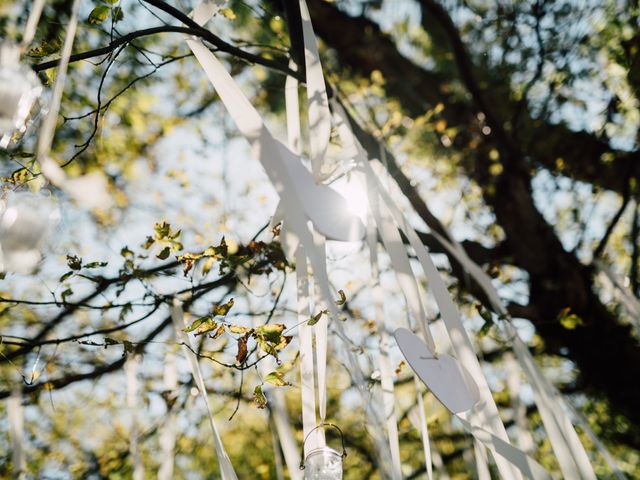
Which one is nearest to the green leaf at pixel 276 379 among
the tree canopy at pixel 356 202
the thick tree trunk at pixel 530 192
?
the tree canopy at pixel 356 202

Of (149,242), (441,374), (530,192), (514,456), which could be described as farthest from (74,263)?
(530,192)

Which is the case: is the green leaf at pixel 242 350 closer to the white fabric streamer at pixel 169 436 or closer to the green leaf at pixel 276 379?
the green leaf at pixel 276 379

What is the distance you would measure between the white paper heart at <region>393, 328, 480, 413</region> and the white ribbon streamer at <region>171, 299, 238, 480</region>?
0.50 metres

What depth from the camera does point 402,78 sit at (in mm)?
3311

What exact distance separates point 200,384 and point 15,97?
77 cm

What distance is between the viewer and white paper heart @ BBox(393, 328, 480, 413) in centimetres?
88

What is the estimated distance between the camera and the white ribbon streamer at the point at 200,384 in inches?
42.8

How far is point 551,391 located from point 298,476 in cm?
73

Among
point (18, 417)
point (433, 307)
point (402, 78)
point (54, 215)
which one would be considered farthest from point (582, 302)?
point (18, 417)

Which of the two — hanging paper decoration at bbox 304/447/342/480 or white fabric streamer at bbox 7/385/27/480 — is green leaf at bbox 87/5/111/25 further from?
white fabric streamer at bbox 7/385/27/480

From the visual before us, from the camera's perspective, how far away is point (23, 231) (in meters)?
0.91

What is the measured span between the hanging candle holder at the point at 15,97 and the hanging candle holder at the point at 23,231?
151mm

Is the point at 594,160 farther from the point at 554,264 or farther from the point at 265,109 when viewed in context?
the point at 265,109

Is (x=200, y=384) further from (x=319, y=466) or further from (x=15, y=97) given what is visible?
(x=15, y=97)
